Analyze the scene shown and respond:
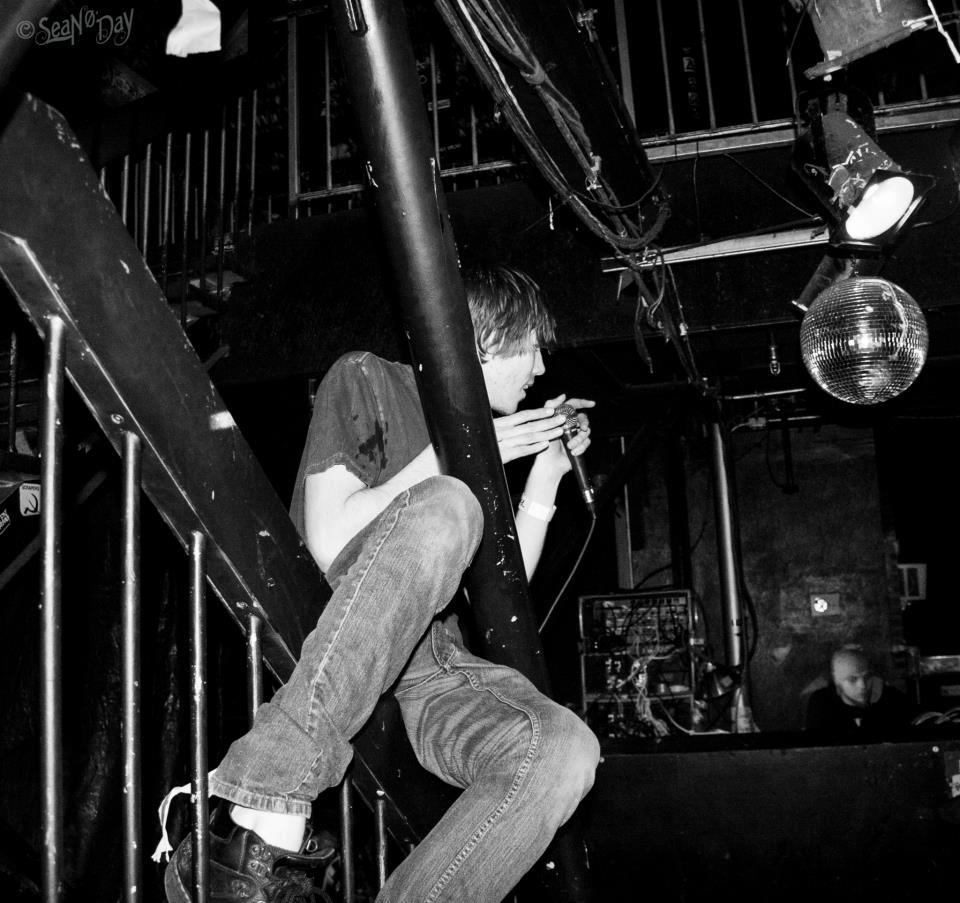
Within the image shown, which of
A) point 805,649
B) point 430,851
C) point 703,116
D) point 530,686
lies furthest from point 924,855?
point 805,649

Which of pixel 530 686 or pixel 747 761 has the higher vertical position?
pixel 530 686

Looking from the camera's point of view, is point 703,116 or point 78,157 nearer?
point 78,157

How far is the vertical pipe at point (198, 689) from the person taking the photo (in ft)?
3.54

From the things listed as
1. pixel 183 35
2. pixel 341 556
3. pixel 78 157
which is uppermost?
pixel 183 35

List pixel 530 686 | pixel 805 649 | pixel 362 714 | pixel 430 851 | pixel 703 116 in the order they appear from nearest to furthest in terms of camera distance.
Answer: pixel 362 714 < pixel 430 851 < pixel 530 686 < pixel 703 116 < pixel 805 649

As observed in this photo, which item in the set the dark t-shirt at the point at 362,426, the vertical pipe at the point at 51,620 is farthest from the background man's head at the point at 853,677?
the vertical pipe at the point at 51,620

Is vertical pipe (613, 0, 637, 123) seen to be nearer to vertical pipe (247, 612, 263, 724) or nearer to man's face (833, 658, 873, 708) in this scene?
vertical pipe (247, 612, 263, 724)

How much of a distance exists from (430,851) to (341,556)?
1.69 feet

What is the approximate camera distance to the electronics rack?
18.8 ft

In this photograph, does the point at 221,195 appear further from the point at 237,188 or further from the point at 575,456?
the point at 575,456

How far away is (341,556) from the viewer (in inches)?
62.4

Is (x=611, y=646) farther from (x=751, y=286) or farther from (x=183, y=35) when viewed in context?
(x=183, y=35)

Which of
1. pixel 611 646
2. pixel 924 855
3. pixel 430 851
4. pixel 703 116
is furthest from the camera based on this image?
pixel 611 646

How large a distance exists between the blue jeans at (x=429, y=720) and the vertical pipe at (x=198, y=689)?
0.05 metres
